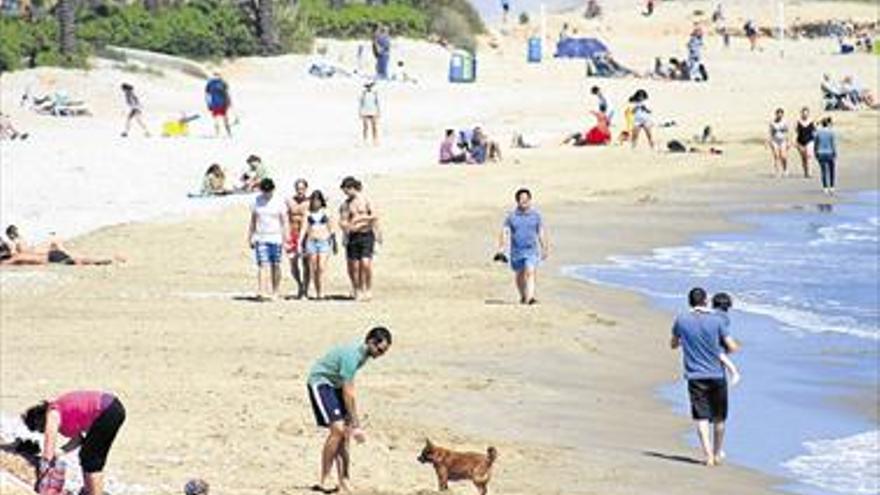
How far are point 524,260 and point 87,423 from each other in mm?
9497

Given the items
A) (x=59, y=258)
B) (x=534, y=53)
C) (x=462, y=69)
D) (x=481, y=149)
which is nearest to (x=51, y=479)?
(x=59, y=258)

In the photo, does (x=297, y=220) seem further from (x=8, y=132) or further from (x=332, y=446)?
(x=8, y=132)

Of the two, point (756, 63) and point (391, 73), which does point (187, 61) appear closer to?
point (391, 73)

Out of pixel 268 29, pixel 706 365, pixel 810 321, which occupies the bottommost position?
pixel 810 321

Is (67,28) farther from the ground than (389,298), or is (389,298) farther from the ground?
(67,28)

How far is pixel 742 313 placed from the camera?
872 inches

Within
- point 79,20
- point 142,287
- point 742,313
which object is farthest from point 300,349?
point 79,20

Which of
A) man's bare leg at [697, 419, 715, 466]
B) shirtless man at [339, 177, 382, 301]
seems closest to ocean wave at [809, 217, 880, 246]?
shirtless man at [339, 177, 382, 301]

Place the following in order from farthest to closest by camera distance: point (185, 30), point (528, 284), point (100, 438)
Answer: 1. point (185, 30)
2. point (528, 284)
3. point (100, 438)

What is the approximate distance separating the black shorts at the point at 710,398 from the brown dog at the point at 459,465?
7.81ft

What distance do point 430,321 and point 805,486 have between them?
20.2 ft

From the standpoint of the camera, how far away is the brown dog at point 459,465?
12.4 m

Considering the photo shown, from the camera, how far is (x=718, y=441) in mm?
14562

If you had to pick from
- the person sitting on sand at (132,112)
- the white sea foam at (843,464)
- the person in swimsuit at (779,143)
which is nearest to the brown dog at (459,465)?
the white sea foam at (843,464)
